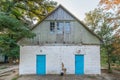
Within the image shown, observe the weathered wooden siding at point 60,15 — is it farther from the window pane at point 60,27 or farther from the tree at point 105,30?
the tree at point 105,30

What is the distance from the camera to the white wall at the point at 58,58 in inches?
792

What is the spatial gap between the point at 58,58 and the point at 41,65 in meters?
1.76

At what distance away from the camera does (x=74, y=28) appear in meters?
20.4

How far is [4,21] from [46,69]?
264 inches

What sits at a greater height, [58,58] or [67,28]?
[67,28]

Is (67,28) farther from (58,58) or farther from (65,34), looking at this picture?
(58,58)

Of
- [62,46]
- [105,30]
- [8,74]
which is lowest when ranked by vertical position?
[8,74]

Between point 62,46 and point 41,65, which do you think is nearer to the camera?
point 41,65

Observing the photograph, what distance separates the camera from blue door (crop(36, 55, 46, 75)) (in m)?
20.1

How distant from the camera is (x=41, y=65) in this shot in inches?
794

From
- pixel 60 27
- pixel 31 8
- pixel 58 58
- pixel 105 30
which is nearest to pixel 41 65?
pixel 58 58

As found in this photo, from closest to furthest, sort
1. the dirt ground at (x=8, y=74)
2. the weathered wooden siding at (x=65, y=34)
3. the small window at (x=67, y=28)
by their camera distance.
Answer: the dirt ground at (x=8, y=74) → the weathered wooden siding at (x=65, y=34) → the small window at (x=67, y=28)

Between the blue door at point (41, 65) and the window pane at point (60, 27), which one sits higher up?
the window pane at point (60, 27)

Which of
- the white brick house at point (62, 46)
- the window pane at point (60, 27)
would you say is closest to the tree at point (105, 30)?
the white brick house at point (62, 46)
